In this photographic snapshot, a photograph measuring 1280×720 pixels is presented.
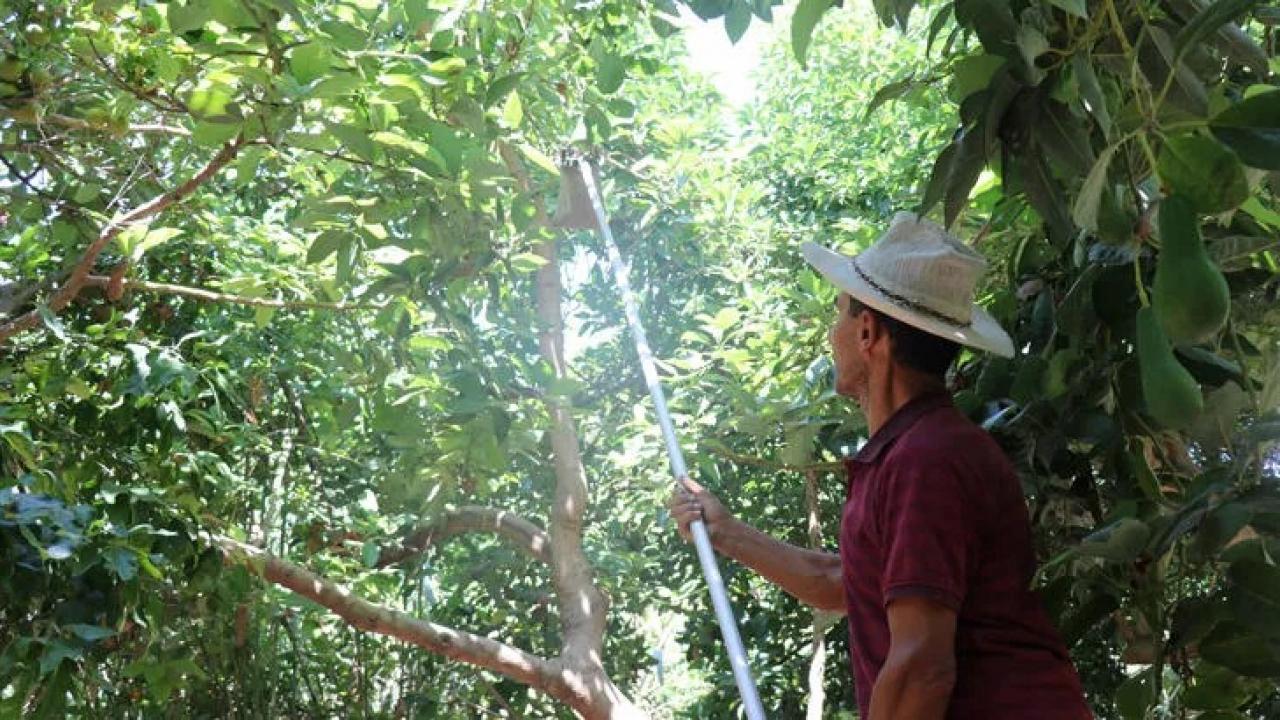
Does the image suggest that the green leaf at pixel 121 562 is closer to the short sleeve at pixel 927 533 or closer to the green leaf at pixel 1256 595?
the short sleeve at pixel 927 533

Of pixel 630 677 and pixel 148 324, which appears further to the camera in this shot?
pixel 630 677

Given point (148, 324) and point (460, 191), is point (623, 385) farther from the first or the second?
point (460, 191)

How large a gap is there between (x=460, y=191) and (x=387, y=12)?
0.97 ft

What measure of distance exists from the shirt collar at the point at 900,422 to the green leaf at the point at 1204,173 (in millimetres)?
485

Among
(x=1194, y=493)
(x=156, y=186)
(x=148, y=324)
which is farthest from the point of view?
(x=148, y=324)

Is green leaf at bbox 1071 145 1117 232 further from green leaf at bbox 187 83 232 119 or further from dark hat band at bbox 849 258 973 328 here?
green leaf at bbox 187 83 232 119

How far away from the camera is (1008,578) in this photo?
1.38m

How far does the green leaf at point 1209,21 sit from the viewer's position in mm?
952

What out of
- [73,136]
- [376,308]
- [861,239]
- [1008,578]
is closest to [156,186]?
[73,136]

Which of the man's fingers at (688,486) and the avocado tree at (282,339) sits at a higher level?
the avocado tree at (282,339)

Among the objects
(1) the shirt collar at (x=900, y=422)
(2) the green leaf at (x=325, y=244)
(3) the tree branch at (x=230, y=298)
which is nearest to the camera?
(1) the shirt collar at (x=900, y=422)

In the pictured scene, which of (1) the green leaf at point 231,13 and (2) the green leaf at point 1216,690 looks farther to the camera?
(1) the green leaf at point 231,13

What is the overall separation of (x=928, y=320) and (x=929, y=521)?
10.0 inches

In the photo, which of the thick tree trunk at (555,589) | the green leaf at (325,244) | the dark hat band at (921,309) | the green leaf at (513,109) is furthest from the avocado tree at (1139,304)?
the thick tree trunk at (555,589)
